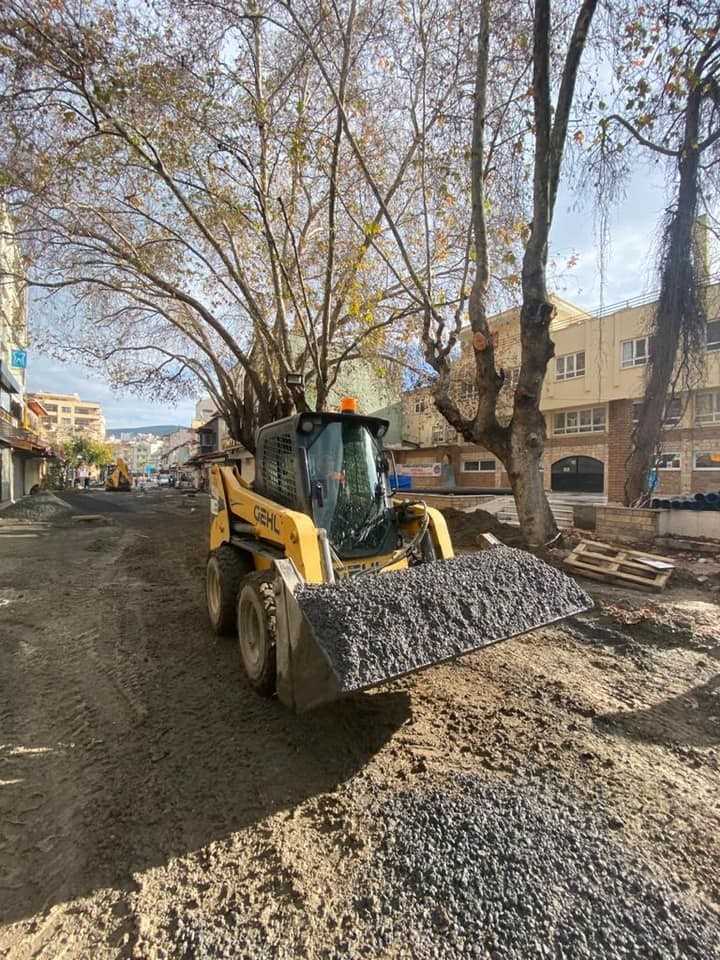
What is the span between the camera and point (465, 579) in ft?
10.2

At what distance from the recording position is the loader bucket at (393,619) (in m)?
2.54

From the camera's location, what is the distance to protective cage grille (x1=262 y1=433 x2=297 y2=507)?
4.31 m

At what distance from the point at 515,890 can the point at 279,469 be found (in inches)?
137

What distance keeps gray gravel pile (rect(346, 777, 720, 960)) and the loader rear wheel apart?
52.4 inches

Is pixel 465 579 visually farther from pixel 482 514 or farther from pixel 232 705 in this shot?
pixel 482 514

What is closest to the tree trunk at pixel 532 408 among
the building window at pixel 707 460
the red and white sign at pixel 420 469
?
the building window at pixel 707 460

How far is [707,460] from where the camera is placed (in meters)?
17.9

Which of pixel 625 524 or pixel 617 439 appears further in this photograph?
pixel 617 439

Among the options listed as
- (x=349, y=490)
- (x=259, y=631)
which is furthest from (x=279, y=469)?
(x=259, y=631)

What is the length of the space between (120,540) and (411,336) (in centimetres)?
959

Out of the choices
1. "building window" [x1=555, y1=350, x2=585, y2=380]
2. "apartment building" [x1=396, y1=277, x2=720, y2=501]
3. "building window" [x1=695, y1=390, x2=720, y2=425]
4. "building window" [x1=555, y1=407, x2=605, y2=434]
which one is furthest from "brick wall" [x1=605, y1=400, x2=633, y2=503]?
"building window" [x1=695, y1=390, x2=720, y2=425]

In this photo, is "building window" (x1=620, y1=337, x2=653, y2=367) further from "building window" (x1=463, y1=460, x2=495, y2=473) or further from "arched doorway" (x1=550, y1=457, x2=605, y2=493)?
"building window" (x1=463, y1=460, x2=495, y2=473)

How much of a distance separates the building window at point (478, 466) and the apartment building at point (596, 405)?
6 centimetres

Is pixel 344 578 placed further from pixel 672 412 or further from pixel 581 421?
pixel 581 421
